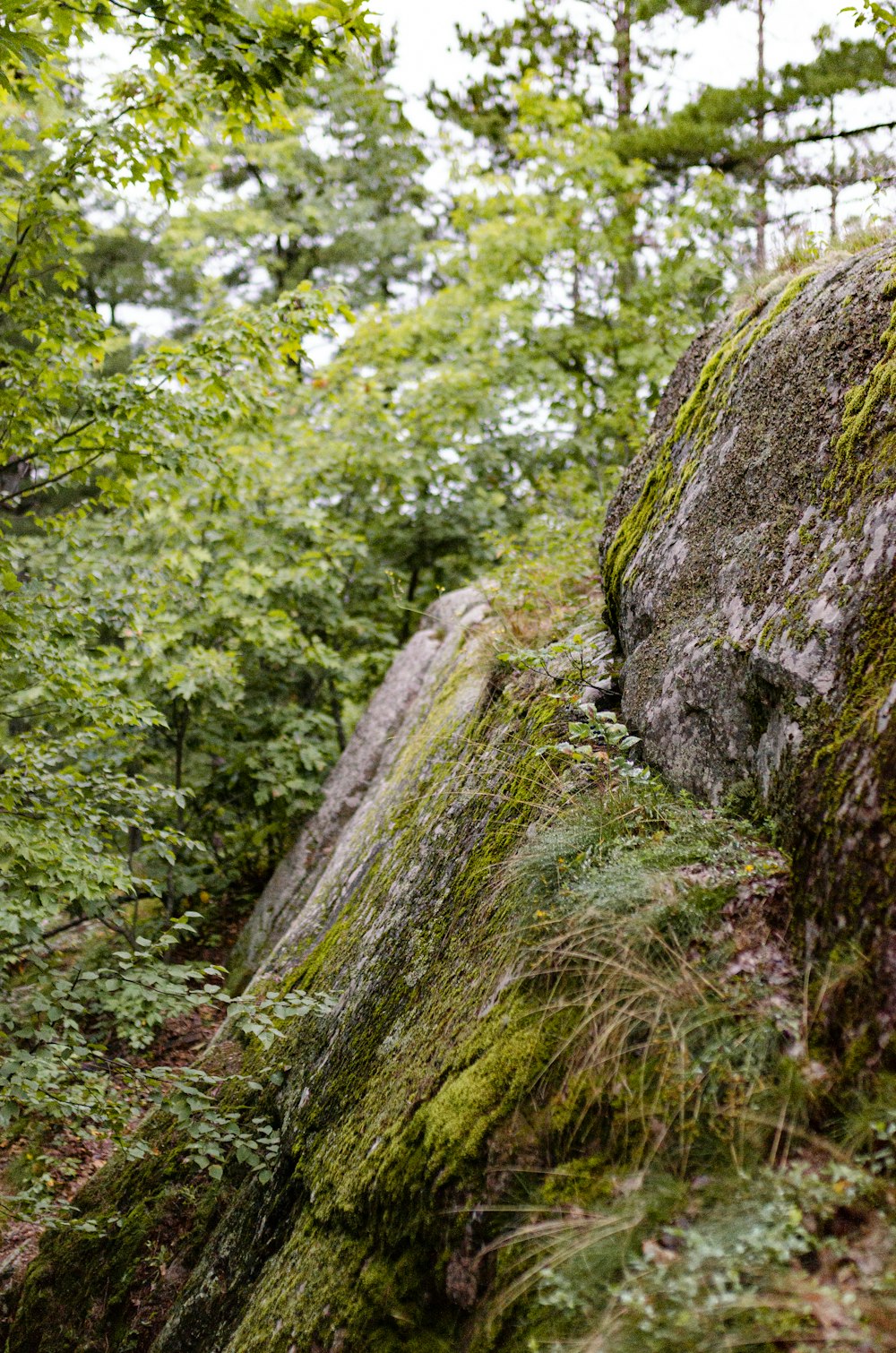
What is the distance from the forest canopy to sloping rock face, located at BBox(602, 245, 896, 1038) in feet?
2.88

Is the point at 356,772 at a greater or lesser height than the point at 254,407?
lesser

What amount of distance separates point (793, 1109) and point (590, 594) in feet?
12.1

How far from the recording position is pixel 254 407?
18.0ft

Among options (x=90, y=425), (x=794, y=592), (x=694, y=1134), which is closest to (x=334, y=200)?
(x=90, y=425)

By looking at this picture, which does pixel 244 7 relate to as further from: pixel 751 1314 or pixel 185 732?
pixel 751 1314

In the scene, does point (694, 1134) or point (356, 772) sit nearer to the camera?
point (694, 1134)

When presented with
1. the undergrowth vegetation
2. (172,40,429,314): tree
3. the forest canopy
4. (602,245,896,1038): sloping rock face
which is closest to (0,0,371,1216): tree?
the forest canopy

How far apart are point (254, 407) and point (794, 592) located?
3957mm

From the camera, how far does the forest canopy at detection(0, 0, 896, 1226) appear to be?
168 inches

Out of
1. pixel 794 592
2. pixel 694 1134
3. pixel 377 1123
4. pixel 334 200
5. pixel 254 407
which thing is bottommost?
pixel 377 1123

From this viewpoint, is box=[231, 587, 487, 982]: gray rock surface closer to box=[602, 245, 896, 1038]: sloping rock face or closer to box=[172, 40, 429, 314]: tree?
box=[602, 245, 896, 1038]: sloping rock face

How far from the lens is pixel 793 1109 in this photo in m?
1.71

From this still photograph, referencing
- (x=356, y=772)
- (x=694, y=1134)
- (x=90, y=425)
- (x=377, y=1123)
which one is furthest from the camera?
(x=356, y=772)

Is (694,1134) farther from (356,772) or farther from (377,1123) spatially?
(356,772)
